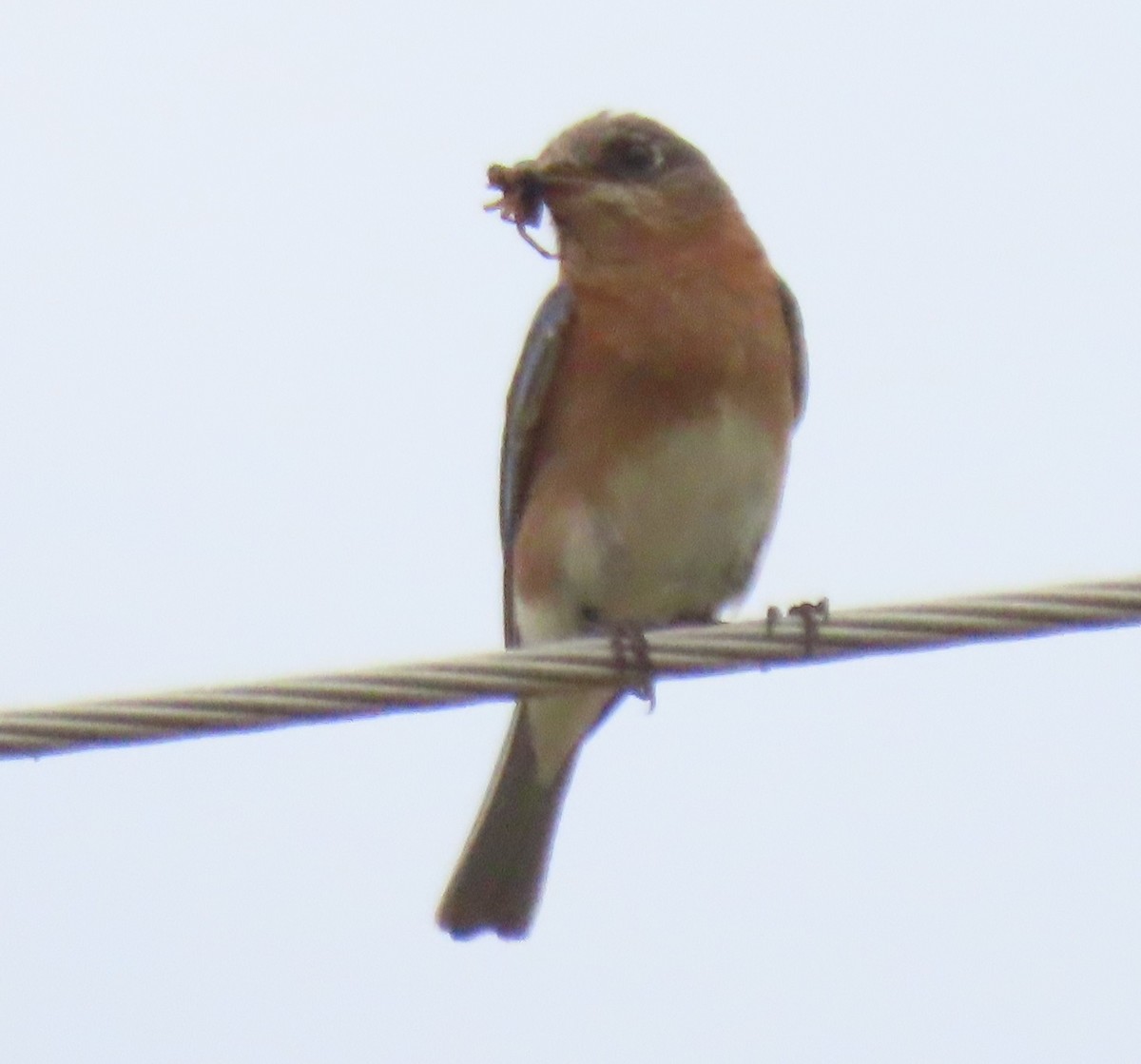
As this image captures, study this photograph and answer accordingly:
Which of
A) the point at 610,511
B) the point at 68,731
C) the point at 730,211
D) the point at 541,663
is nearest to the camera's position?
the point at 68,731

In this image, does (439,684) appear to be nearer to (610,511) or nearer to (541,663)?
(541,663)

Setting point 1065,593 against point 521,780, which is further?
point 521,780

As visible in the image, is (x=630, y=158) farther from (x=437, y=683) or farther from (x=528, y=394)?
(x=437, y=683)

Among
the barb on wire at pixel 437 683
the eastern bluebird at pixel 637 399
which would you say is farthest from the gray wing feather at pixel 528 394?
the barb on wire at pixel 437 683

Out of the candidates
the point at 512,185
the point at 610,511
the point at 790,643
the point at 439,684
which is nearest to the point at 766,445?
the point at 610,511

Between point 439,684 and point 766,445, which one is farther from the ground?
point 766,445

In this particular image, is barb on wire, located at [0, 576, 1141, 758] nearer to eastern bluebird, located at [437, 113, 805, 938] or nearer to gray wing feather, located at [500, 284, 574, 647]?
eastern bluebird, located at [437, 113, 805, 938]

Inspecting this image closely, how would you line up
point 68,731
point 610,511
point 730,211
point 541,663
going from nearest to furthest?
point 68,731, point 541,663, point 610,511, point 730,211

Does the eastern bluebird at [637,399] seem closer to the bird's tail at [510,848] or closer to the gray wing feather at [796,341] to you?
the gray wing feather at [796,341]
